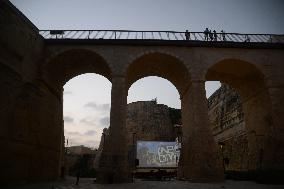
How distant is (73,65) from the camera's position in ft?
55.7

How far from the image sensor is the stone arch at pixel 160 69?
16.0m

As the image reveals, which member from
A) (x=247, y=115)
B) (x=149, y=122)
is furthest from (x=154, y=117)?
(x=247, y=115)

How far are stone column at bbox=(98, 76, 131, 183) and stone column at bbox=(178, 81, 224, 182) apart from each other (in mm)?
3679

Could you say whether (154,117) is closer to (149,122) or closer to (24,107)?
(149,122)

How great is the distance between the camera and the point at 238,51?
16.0 m

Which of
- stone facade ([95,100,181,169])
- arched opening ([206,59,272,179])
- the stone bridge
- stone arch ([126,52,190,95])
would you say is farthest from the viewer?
stone facade ([95,100,181,169])

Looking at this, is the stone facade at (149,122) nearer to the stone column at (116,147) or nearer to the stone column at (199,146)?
the stone column at (199,146)

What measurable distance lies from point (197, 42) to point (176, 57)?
1.67 m

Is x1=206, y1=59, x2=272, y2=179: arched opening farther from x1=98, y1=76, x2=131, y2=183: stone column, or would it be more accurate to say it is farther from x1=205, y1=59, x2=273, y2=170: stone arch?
x1=98, y1=76, x2=131, y2=183: stone column

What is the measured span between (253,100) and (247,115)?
1645 millimetres

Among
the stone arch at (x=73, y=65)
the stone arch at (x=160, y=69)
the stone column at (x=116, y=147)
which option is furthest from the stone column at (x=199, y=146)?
the stone arch at (x=73, y=65)

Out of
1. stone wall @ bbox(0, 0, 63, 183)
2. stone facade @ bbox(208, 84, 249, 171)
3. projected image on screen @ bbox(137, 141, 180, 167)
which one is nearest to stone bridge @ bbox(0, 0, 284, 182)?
stone wall @ bbox(0, 0, 63, 183)

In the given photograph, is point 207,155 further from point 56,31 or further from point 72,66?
point 56,31

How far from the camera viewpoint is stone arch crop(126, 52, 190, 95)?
52.5 ft
